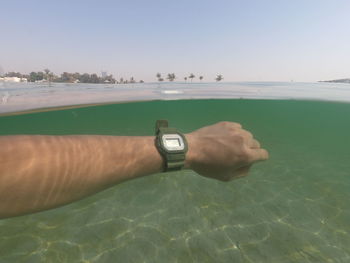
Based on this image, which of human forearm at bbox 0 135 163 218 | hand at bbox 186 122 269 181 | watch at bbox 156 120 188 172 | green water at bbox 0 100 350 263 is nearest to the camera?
human forearm at bbox 0 135 163 218

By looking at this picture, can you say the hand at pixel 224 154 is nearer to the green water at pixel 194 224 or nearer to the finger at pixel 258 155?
the finger at pixel 258 155

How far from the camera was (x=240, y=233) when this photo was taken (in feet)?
13.9

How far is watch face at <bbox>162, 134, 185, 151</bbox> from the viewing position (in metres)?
1.46

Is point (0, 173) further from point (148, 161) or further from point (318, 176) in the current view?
point (318, 176)

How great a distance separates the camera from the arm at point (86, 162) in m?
1.05

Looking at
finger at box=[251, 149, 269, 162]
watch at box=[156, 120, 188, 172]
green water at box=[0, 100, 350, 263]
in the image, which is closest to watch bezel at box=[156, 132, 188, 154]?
watch at box=[156, 120, 188, 172]

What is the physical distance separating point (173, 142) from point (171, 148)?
0.20 feet

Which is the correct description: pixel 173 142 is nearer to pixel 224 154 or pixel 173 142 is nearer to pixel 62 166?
pixel 224 154

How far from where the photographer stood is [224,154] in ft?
5.38

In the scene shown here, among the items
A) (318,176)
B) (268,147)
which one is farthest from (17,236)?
(268,147)

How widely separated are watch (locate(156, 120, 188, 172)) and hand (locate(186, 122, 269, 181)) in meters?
0.12

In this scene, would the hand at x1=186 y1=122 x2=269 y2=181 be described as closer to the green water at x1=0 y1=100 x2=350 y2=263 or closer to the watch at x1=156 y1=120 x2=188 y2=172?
the watch at x1=156 y1=120 x2=188 y2=172

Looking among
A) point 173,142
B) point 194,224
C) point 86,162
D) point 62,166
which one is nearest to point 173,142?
point 173,142

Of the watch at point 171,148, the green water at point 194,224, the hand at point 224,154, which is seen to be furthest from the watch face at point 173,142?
the green water at point 194,224
